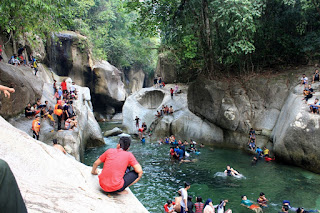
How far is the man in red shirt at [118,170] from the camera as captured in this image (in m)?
3.58

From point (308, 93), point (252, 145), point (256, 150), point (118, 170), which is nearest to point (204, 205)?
point (118, 170)

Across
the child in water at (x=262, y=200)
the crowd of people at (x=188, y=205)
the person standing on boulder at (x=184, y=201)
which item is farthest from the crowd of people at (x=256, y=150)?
the person standing on boulder at (x=184, y=201)

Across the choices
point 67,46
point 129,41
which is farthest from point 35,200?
point 129,41

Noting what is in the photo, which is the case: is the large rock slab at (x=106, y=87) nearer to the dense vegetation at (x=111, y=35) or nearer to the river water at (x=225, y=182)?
the dense vegetation at (x=111, y=35)

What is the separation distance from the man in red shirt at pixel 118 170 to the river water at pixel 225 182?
541 cm

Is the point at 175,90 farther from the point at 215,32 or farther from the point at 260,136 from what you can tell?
the point at 260,136

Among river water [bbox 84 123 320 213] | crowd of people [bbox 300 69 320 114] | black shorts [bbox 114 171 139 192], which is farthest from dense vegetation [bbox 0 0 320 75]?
black shorts [bbox 114 171 139 192]

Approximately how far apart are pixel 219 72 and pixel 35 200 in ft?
58.6

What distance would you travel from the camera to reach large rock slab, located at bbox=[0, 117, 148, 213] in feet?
8.93

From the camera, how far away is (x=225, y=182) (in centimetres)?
1100

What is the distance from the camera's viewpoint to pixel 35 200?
2.58m

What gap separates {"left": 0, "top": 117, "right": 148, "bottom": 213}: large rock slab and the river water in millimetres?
5184

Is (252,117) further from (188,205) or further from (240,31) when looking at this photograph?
(188,205)

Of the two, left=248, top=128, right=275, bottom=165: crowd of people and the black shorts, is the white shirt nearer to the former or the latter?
the black shorts
